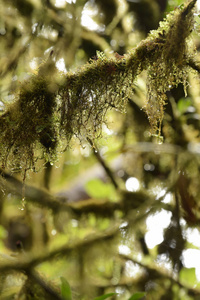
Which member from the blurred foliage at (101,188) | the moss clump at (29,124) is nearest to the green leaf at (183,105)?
the blurred foliage at (101,188)

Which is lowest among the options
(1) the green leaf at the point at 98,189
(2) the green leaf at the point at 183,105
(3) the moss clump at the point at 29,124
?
(1) the green leaf at the point at 98,189

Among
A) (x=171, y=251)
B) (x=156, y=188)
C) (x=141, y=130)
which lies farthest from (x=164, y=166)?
(x=171, y=251)

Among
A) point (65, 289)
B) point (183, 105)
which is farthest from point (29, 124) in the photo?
point (183, 105)

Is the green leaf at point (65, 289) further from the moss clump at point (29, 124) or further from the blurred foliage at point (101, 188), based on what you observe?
the moss clump at point (29, 124)

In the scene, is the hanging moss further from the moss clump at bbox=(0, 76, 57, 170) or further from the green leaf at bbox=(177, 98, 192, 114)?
the green leaf at bbox=(177, 98, 192, 114)

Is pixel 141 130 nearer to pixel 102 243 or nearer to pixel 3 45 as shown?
pixel 102 243

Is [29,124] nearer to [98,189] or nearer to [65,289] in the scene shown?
[65,289]
